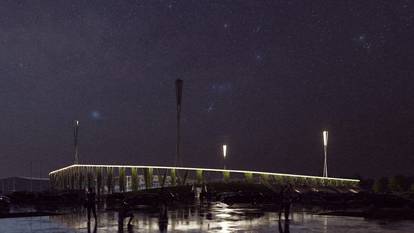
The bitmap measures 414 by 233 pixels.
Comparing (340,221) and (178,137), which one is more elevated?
(178,137)

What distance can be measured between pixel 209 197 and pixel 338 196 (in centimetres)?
1437

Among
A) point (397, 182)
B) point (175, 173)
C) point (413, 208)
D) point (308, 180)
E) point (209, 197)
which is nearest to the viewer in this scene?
point (413, 208)

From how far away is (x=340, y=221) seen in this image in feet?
89.2

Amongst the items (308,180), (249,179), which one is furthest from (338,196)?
(308,180)

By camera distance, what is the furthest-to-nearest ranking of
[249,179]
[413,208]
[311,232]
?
[249,179], [413,208], [311,232]

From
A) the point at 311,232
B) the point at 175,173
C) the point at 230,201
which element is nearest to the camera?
the point at 311,232

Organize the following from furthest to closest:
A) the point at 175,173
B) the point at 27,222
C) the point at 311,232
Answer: the point at 175,173 → the point at 27,222 → the point at 311,232

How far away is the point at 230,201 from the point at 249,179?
190 ft

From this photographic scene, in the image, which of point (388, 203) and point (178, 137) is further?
point (178, 137)

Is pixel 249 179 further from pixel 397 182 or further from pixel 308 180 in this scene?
pixel 397 182

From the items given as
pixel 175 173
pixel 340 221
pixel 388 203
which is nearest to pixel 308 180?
pixel 175 173

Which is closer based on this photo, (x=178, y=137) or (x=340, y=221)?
(x=340, y=221)

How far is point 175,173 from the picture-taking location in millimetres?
112062

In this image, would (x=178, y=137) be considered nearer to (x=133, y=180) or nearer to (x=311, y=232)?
(x=133, y=180)
